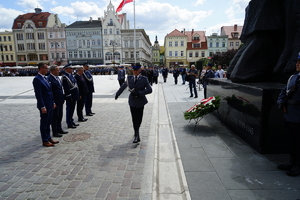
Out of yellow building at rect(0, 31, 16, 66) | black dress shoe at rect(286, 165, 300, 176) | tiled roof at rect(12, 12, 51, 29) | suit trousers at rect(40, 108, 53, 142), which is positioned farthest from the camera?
yellow building at rect(0, 31, 16, 66)

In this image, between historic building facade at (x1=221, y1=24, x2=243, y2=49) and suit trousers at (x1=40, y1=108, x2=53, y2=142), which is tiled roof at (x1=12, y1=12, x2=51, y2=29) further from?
suit trousers at (x1=40, y1=108, x2=53, y2=142)

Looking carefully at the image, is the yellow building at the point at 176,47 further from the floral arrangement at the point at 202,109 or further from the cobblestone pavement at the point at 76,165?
the cobblestone pavement at the point at 76,165

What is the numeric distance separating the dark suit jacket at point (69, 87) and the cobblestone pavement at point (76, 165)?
106cm

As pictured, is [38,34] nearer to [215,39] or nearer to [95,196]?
[215,39]

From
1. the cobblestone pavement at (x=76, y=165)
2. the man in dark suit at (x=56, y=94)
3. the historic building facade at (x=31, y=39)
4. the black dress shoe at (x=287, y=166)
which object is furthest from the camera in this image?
the historic building facade at (x=31, y=39)

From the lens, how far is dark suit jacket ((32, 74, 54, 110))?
4.70 metres

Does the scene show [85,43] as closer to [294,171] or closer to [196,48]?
[196,48]

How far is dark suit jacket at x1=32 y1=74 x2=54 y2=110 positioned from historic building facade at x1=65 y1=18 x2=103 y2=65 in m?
62.9

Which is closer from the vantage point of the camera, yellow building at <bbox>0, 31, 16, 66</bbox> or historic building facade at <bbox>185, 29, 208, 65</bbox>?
yellow building at <bbox>0, 31, 16, 66</bbox>

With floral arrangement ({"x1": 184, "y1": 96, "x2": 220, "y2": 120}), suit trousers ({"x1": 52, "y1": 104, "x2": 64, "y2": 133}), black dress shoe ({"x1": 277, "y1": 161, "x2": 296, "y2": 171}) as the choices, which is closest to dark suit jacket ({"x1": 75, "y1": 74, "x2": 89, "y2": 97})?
suit trousers ({"x1": 52, "y1": 104, "x2": 64, "y2": 133})

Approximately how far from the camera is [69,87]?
255 inches

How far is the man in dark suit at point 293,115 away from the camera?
3277 mm

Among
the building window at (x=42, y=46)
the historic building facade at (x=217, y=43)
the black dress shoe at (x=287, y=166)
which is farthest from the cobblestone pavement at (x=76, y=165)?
the building window at (x=42, y=46)

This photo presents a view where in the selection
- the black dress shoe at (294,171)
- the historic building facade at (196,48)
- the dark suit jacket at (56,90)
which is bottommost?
the black dress shoe at (294,171)
